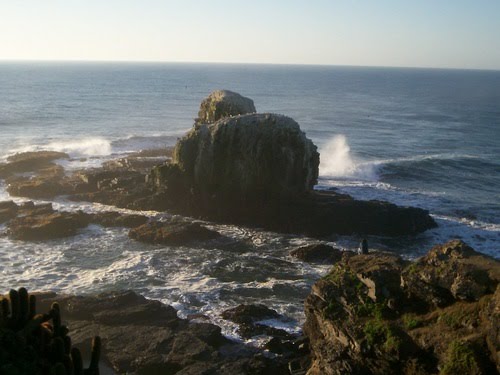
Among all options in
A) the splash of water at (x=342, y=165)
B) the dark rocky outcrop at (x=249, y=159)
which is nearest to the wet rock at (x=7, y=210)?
the dark rocky outcrop at (x=249, y=159)

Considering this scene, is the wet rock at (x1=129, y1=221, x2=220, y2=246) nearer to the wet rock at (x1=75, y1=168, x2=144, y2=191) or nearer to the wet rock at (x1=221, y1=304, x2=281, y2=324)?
the wet rock at (x1=75, y1=168, x2=144, y2=191)

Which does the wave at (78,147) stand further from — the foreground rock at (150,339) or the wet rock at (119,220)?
the foreground rock at (150,339)

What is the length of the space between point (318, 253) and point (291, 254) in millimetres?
1749

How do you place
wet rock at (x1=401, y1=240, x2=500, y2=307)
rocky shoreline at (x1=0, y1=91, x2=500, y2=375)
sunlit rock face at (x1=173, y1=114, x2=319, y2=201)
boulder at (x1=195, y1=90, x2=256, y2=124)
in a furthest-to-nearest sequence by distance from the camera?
boulder at (x1=195, y1=90, x2=256, y2=124) → sunlit rock face at (x1=173, y1=114, x2=319, y2=201) → rocky shoreline at (x1=0, y1=91, x2=500, y2=375) → wet rock at (x1=401, y1=240, x2=500, y2=307)

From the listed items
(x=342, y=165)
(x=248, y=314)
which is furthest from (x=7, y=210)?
(x=342, y=165)

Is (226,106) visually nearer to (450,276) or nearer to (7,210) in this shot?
(7,210)

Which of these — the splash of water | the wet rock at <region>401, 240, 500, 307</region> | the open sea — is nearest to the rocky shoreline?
the wet rock at <region>401, 240, 500, 307</region>

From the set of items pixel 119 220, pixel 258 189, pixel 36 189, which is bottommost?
pixel 119 220

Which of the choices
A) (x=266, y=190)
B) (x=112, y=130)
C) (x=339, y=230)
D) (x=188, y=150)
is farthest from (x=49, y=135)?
(x=339, y=230)

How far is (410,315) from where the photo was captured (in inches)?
693

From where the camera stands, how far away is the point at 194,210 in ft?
139

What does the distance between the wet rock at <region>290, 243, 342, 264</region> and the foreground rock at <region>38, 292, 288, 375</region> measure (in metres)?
10.9

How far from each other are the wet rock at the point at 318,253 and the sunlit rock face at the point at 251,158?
7921 mm

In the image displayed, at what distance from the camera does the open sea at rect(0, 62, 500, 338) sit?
98.5ft
